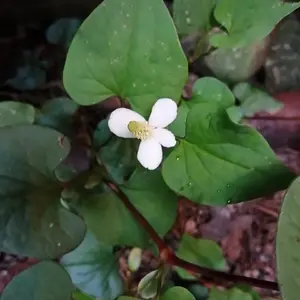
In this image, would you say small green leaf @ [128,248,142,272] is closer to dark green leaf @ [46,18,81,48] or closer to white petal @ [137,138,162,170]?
white petal @ [137,138,162,170]

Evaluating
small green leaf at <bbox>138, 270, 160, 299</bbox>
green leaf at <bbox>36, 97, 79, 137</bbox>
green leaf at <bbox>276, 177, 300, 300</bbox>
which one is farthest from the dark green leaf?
green leaf at <bbox>276, 177, 300, 300</bbox>

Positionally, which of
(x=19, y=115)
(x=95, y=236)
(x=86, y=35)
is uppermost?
(x=86, y=35)

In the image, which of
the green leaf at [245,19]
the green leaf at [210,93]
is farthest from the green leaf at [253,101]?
the green leaf at [245,19]

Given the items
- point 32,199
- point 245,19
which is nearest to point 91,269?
point 32,199

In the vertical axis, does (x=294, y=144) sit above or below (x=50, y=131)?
below

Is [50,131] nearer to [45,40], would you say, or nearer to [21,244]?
[21,244]

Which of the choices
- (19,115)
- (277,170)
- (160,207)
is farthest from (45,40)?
(277,170)
